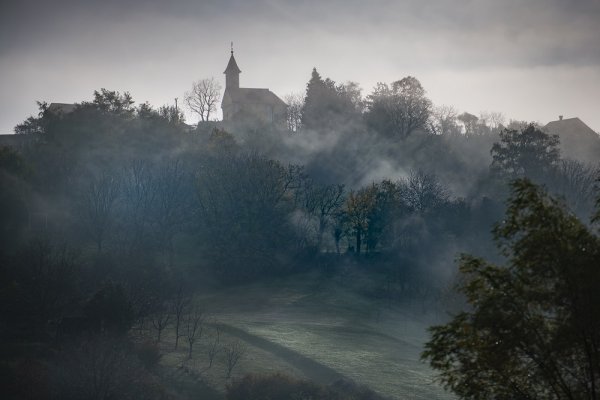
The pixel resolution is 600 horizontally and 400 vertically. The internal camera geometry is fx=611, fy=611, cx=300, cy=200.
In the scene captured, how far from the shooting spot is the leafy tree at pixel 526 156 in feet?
231

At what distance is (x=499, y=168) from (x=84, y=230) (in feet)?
152

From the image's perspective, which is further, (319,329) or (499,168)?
(499,168)

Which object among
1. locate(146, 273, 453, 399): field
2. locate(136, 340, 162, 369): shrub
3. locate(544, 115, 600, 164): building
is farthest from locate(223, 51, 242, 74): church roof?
locate(136, 340, 162, 369): shrub

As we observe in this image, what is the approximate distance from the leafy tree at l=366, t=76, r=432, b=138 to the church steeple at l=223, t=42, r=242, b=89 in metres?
49.6

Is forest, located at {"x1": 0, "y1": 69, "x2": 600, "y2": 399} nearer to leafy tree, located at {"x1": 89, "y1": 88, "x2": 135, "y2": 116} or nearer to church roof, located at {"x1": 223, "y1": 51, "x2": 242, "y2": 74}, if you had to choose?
leafy tree, located at {"x1": 89, "y1": 88, "x2": 135, "y2": 116}

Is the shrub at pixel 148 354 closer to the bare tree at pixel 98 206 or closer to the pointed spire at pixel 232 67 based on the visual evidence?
the bare tree at pixel 98 206

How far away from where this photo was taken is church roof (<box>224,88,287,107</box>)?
134 meters

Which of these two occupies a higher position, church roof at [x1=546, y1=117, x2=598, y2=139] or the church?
the church

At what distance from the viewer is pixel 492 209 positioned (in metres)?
65.1

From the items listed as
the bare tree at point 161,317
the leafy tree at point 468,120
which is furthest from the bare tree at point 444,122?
the bare tree at point 161,317

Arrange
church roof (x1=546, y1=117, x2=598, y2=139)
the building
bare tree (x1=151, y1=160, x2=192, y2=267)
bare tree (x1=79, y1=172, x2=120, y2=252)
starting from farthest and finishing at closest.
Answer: church roof (x1=546, y1=117, x2=598, y2=139) < the building < bare tree (x1=151, y1=160, x2=192, y2=267) < bare tree (x1=79, y1=172, x2=120, y2=252)

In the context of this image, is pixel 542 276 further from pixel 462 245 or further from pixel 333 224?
pixel 333 224

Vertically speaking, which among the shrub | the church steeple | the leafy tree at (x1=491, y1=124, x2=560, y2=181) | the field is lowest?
the field

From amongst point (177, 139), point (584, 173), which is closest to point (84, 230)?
point (177, 139)
